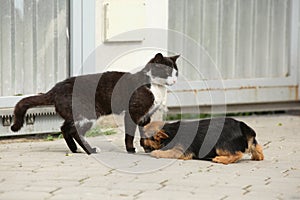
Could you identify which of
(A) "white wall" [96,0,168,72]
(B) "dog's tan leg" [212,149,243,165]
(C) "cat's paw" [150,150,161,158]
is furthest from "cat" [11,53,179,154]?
(A) "white wall" [96,0,168,72]

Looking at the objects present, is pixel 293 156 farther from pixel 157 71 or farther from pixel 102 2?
pixel 102 2

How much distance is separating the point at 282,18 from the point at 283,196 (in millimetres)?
4872

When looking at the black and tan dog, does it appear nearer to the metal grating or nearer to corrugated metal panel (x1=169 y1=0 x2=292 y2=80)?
the metal grating

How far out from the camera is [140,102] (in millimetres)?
7219

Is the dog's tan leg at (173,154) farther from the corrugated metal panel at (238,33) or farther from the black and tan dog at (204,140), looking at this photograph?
the corrugated metal panel at (238,33)

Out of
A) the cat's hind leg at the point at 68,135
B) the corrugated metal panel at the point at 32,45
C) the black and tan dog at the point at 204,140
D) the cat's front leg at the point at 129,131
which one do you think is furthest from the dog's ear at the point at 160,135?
the corrugated metal panel at the point at 32,45

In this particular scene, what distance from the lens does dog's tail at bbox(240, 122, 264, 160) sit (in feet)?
23.1

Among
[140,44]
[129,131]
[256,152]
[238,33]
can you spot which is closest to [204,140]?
[256,152]

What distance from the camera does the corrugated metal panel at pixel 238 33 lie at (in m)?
9.69

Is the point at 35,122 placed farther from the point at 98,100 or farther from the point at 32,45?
the point at 98,100

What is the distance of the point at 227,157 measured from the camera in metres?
6.96

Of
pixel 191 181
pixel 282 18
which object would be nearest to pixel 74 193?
pixel 191 181

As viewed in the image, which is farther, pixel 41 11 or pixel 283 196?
pixel 41 11

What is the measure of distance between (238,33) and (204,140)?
11.0 ft
